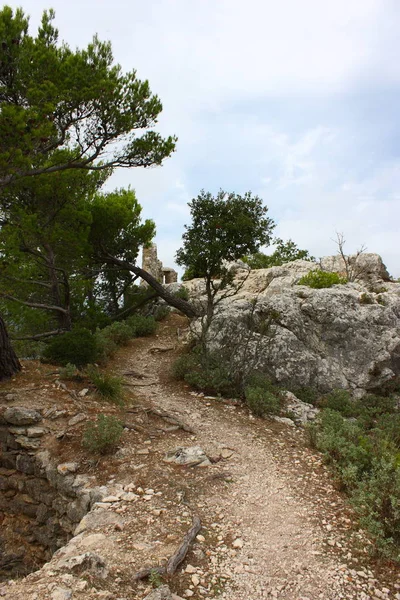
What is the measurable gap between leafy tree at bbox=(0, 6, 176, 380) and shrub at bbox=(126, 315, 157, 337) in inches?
265

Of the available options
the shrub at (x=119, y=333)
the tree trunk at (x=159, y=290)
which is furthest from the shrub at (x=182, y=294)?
the shrub at (x=119, y=333)

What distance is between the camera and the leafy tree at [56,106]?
7957 millimetres

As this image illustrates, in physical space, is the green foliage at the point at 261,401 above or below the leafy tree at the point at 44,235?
below

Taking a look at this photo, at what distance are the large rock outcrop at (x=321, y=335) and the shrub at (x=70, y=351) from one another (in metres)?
3.31

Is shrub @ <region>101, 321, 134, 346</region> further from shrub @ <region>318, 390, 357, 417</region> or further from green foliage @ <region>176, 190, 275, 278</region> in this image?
shrub @ <region>318, 390, 357, 417</region>

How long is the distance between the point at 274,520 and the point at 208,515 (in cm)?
83

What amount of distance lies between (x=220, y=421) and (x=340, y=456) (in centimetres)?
272

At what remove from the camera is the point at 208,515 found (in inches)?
219

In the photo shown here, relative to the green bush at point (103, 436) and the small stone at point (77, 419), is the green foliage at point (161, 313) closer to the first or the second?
the small stone at point (77, 419)

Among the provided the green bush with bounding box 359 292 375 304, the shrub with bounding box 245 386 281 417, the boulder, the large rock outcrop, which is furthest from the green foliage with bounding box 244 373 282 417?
the green bush with bounding box 359 292 375 304

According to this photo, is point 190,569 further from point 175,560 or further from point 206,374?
point 206,374

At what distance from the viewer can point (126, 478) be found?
6.38m

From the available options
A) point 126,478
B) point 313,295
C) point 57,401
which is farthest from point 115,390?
point 313,295

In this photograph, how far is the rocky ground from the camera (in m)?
4.25
